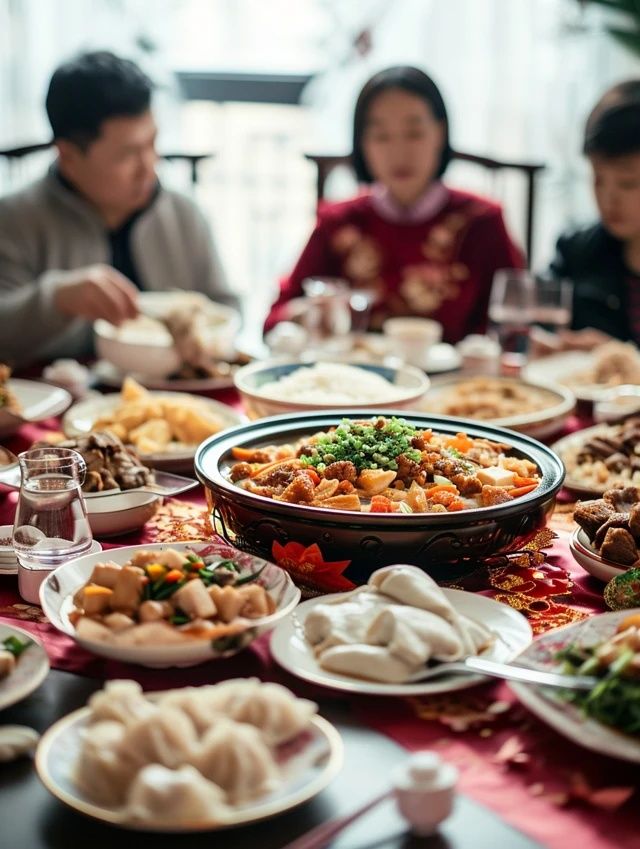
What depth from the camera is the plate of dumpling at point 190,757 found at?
86 centimetres

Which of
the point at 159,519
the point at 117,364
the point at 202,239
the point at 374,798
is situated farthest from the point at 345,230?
the point at 374,798

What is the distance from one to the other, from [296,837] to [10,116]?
4.33m

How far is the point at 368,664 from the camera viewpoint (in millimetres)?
1107

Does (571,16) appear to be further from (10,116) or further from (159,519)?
(159,519)

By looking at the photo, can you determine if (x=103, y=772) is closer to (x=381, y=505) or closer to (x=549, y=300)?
(x=381, y=505)

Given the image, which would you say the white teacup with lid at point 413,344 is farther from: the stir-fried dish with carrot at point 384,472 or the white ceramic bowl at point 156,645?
the white ceramic bowl at point 156,645

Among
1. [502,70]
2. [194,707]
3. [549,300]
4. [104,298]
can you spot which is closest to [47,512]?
[194,707]

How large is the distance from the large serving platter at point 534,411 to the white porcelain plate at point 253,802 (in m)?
1.10

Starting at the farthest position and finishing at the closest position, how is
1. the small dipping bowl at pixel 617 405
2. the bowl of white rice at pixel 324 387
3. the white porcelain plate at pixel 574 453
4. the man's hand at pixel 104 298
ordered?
1. the man's hand at pixel 104 298
2. the small dipping bowl at pixel 617 405
3. the bowl of white rice at pixel 324 387
4. the white porcelain plate at pixel 574 453

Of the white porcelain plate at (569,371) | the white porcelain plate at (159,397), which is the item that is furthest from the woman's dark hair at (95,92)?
the white porcelain plate at (569,371)

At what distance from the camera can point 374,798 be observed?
955 mm

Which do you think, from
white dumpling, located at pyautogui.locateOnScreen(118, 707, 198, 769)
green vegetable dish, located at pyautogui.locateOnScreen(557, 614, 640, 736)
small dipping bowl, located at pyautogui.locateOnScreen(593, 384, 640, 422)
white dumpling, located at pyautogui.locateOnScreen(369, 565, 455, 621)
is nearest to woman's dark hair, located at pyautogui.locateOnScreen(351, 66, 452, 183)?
small dipping bowl, located at pyautogui.locateOnScreen(593, 384, 640, 422)

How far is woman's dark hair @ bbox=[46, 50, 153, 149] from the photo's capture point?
3053 mm

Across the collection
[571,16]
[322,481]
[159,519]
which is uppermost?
[571,16]
